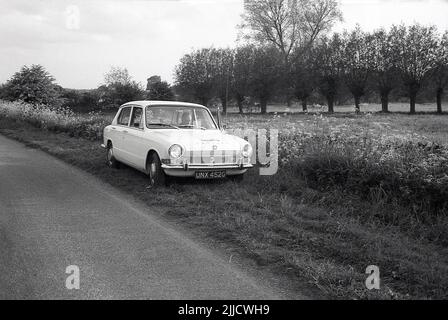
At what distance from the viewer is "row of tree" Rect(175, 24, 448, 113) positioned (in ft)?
126

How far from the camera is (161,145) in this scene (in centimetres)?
860

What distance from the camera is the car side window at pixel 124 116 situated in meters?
10.5

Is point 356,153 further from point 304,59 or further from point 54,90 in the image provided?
point 304,59

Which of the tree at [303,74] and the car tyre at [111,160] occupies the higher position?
the tree at [303,74]

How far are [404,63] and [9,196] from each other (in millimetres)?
37780

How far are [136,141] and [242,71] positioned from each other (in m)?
41.6

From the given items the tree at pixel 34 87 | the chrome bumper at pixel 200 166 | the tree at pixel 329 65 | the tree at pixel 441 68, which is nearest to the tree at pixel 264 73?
the tree at pixel 329 65

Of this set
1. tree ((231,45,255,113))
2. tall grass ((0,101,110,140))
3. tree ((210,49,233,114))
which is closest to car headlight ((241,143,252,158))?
tall grass ((0,101,110,140))

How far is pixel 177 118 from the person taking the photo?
9750mm

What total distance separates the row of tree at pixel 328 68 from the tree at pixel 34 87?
13118mm

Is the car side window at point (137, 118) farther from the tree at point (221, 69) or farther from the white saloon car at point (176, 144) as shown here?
the tree at point (221, 69)

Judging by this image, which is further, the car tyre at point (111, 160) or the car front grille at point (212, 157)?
the car tyre at point (111, 160)

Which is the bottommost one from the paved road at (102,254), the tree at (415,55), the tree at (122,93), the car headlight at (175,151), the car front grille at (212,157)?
the paved road at (102,254)

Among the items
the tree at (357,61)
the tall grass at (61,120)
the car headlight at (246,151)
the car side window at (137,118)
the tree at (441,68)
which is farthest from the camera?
the tree at (357,61)
